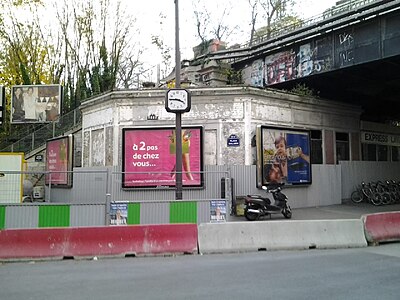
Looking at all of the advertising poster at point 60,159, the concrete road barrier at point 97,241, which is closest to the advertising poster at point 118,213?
the concrete road barrier at point 97,241

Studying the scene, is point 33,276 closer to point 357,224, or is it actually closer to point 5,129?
point 357,224

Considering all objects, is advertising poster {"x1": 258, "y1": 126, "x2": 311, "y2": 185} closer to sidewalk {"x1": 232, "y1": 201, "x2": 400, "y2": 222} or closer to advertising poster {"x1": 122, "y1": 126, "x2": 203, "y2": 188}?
sidewalk {"x1": 232, "y1": 201, "x2": 400, "y2": 222}

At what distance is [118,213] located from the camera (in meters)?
11.0

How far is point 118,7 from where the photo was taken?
32469mm

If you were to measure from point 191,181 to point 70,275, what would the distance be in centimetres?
→ 838

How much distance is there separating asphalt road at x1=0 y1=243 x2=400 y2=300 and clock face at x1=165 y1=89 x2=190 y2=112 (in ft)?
17.2

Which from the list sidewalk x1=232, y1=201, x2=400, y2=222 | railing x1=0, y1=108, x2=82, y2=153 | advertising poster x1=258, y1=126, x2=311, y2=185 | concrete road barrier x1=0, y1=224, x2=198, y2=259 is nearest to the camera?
concrete road barrier x1=0, y1=224, x2=198, y2=259

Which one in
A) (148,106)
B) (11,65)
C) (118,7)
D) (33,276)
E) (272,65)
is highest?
(118,7)

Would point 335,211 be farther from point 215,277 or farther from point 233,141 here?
point 215,277

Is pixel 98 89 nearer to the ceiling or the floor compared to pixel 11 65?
nearer to the floor

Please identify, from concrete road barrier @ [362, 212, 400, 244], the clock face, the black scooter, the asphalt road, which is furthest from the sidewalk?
the asphalt road

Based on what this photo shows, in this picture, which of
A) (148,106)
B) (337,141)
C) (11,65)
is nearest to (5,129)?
(11,65)

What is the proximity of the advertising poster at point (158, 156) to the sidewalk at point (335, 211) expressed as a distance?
277cm

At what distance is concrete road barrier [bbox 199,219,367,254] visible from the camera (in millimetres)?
9023
